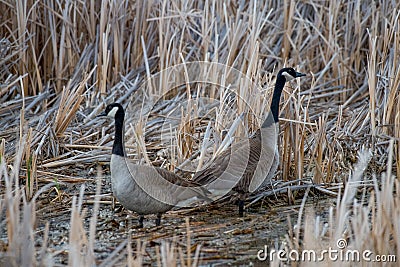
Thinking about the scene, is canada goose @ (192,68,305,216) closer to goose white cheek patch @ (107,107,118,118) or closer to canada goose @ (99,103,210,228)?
canada goose @ (99,103,210,228)

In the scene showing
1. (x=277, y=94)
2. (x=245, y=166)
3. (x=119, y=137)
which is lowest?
(x=245, y=166)

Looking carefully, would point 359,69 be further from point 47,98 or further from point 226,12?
point 47,98

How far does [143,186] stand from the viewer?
194 inches

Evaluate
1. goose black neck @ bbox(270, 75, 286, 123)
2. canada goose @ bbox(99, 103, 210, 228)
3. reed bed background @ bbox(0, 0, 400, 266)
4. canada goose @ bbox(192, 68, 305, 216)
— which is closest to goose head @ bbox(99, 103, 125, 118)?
canada goose @ bbox(99, 103, 210, 228)

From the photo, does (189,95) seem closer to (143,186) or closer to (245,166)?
(245,166)

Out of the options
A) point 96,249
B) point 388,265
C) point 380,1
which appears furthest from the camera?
point 380,1

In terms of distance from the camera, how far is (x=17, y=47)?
24.6 ft

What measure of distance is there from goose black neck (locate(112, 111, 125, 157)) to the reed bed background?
0.46 meters

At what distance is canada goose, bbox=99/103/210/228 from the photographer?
15.9 feet

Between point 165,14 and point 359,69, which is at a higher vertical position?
point 165,14

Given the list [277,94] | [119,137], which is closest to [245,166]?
[277,94]

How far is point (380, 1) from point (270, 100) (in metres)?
2.55

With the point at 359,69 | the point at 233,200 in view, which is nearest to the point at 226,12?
the point at 359,69

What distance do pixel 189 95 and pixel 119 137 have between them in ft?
4.23
